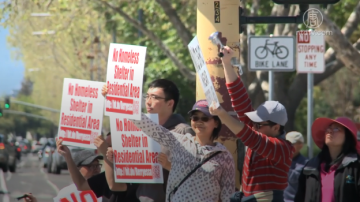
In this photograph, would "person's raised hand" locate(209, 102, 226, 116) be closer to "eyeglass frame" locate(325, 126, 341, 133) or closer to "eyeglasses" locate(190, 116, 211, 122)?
"eyeglasses" locate(190, 116, 211, 122)

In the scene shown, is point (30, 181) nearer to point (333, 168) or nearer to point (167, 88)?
point (167, 88)

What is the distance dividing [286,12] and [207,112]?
11.3 metres

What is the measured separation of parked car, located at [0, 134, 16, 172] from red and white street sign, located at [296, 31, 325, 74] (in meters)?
4.39

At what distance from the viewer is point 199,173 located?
4609 millimetres

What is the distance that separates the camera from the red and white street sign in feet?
34.2

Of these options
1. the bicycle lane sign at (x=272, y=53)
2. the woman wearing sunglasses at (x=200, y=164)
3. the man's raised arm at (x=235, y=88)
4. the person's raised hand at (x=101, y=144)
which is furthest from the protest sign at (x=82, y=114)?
the bicycle lane sign at (x=272, y=53)

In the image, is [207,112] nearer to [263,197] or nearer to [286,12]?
[263,197]

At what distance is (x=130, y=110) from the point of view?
504cm

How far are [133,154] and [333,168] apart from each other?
143 cm

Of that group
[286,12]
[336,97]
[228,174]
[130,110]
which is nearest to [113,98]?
[130,110]

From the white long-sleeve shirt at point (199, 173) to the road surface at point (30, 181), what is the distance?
631 centimetres

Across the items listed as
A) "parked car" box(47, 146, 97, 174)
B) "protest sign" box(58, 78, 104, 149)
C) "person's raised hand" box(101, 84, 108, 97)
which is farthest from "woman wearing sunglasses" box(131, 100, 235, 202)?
"parked car" box(47, 146, 97, 174)

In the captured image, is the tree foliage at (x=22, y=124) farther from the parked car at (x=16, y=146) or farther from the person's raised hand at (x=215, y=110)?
the person's raised hand at (x=215, y=110)

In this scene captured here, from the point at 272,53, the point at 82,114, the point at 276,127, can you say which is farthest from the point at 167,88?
the point at 272,53
